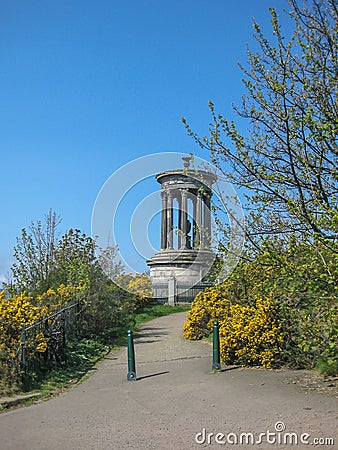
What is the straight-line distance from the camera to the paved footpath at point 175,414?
6.16m

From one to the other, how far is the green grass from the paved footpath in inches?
14.4

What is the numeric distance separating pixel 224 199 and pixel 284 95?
6.34ft

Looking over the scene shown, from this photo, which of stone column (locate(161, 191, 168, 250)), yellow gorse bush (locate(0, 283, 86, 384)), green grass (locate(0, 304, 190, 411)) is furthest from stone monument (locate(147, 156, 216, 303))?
yellow gorse bush (locate(0, 283, 86, 384))

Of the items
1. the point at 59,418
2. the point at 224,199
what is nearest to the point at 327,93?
the point at 224,199

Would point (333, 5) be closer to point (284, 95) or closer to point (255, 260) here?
point (284, 95)

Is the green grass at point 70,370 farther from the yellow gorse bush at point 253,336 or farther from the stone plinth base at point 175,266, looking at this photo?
the stone plinth base at point 175,266

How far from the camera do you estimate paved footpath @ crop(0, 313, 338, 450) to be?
6.16 m

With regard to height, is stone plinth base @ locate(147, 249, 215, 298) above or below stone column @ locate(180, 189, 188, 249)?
below

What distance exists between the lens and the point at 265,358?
34.3ft

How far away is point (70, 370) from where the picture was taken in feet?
36.5

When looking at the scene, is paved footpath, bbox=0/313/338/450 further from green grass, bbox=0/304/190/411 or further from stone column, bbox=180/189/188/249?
stone column, bbox=180/189/188/249

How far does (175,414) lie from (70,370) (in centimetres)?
445

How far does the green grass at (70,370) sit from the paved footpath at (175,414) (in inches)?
14.4

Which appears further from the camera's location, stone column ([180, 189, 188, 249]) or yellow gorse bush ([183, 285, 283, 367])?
stone column ([180, 189, 188, 249])
